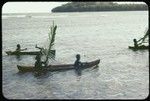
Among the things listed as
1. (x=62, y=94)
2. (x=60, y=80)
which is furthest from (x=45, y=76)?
(x=62, y=94)

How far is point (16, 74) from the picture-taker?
22047 millimetres

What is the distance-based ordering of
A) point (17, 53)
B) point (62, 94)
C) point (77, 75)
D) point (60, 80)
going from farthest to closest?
point (17, 53)
point (77, 75)
point (60, 80)
point (62, 94)

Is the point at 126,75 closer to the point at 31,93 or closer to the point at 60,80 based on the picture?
the point at 60,80

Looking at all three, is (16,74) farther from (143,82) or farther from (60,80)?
(143,82)

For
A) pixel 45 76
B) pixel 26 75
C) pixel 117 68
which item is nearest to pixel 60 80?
pixel 45 76

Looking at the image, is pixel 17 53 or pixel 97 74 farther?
pixel 17 53

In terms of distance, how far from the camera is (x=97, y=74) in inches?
870

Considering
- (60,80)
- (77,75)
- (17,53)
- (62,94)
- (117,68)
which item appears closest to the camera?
(62,94)

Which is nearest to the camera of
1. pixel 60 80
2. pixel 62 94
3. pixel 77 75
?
pixel 62 94

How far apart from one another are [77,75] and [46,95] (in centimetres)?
535

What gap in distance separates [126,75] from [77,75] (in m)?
3.36

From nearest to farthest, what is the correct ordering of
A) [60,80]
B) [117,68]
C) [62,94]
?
[62,94] → [60,80] → [117,68]

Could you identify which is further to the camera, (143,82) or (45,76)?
(45,76)

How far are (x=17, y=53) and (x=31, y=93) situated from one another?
13.8 metres
